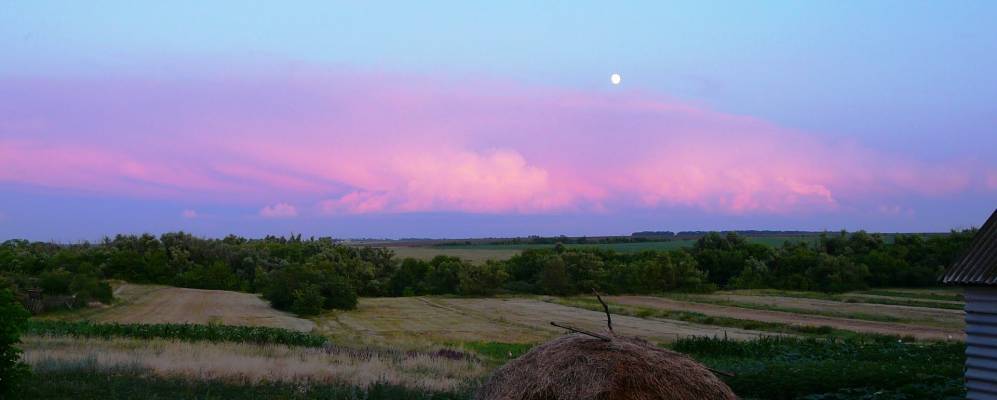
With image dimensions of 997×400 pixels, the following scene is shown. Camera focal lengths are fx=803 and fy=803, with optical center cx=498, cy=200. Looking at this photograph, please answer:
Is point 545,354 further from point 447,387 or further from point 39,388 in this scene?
point 39,388

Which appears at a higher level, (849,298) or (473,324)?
(849,298)

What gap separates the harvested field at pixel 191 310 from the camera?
1611 inches

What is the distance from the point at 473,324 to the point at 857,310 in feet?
76.1

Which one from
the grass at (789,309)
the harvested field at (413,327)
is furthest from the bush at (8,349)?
the grass at (789,309)

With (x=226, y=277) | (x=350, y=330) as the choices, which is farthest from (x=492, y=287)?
(x=350, y=330)

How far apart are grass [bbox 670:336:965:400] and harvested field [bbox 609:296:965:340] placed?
31.4ft

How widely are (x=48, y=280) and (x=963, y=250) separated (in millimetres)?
48415

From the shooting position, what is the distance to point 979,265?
10367 millimetres

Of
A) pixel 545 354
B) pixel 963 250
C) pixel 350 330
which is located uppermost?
pixel 963 250

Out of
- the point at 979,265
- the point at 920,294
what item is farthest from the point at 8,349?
the point at 920,294

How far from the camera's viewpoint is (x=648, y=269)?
7031 centimetres

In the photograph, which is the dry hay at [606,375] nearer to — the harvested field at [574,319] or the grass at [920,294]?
the harvested field at [574,319]

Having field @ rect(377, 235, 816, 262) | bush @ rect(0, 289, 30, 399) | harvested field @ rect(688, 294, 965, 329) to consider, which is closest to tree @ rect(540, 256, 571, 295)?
field @ rect(377, 235, 816, 262)

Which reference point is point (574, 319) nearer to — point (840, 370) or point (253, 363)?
point (840, 370)
